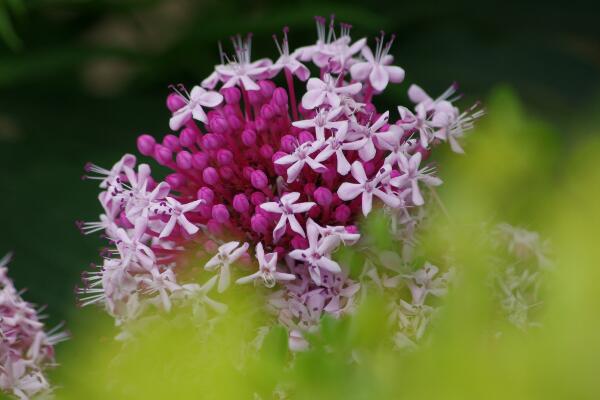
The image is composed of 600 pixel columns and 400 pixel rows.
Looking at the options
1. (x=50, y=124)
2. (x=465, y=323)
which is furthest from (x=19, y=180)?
(x=465, y=323)

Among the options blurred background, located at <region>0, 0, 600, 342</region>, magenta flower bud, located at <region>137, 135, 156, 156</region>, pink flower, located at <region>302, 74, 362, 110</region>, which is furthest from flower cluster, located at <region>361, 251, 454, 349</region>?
blurred background, located at <region>0, 0, 600, 342</region>

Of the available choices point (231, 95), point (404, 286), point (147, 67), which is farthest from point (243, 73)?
point (147, 67)

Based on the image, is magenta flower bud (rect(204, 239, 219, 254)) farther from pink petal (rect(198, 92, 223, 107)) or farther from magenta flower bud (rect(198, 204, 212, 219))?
pink petal (rect(198, 92, 223, 107))

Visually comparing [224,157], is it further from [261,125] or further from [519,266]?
[519,266]

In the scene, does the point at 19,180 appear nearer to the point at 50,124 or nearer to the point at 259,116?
the point at 50,124

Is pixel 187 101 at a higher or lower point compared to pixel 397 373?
lower

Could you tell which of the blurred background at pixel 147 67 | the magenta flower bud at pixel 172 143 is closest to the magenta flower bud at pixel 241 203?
the magenta flower bud at pixel 172 143
